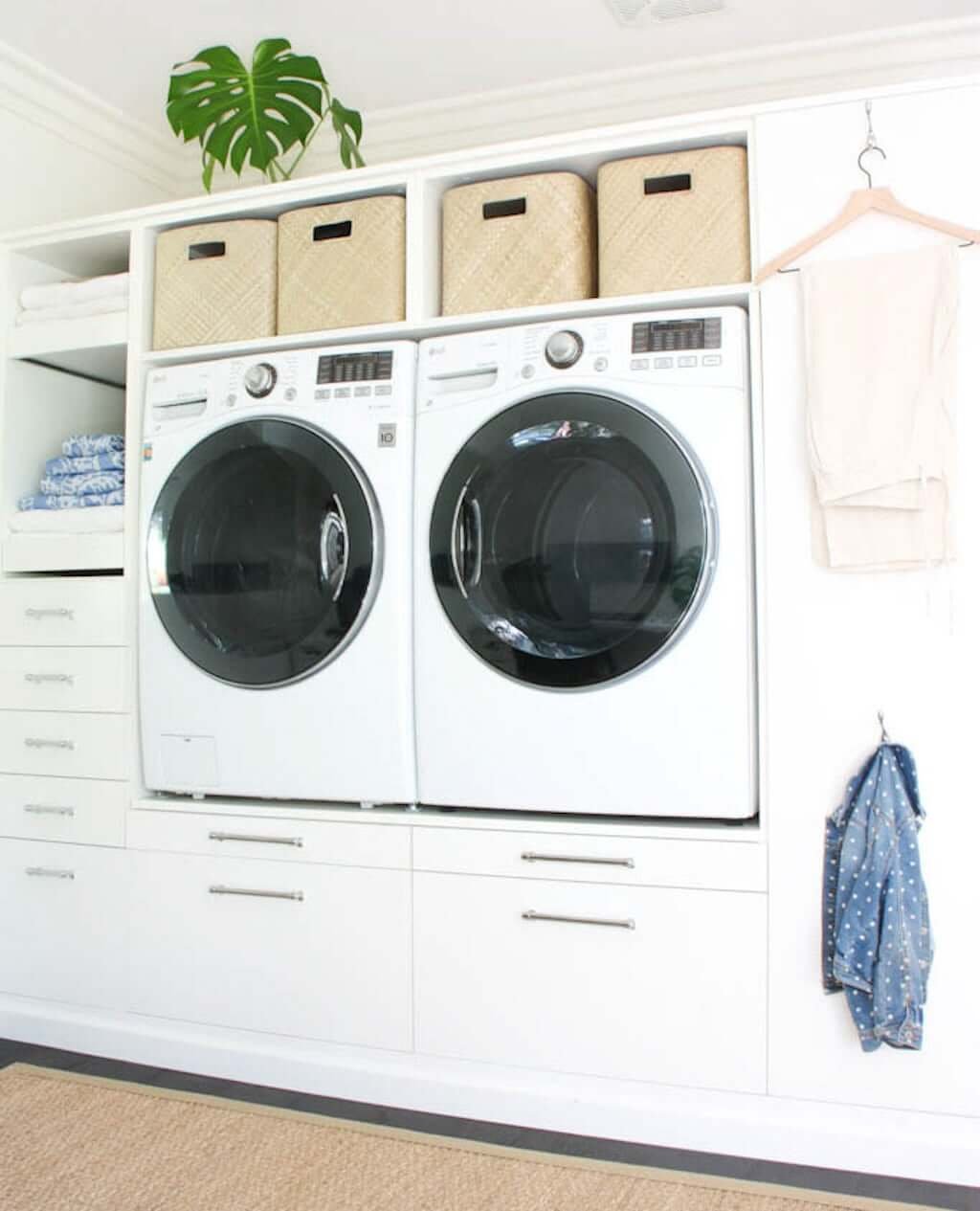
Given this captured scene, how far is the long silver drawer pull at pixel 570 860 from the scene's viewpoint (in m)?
2.05

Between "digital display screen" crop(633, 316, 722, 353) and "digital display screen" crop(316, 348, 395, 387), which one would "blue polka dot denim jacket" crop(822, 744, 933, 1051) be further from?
"digital display screen" crop(316, 348, 395, 387)

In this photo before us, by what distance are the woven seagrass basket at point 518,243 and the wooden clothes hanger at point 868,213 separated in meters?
0.41

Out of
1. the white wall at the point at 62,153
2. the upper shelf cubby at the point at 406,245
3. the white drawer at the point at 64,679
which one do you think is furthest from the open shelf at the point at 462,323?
the white wall at the point at 62,153

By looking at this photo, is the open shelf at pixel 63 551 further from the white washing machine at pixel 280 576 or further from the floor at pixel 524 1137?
the floor at pixel 524 1137

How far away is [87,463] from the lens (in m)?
2.59

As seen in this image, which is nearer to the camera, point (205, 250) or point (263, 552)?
point (263, 552)

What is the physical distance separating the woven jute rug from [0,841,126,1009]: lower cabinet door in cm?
31

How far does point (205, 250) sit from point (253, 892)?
145cm

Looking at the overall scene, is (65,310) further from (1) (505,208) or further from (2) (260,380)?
(1) (505,208)

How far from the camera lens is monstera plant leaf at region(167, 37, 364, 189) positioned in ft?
8.34

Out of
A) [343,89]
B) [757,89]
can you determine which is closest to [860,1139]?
[757,89]

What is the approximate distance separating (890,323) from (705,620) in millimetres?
616

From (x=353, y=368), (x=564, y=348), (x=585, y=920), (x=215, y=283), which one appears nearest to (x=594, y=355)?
(x=564, y=348)

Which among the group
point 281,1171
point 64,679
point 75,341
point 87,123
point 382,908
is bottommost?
point 281,1171
